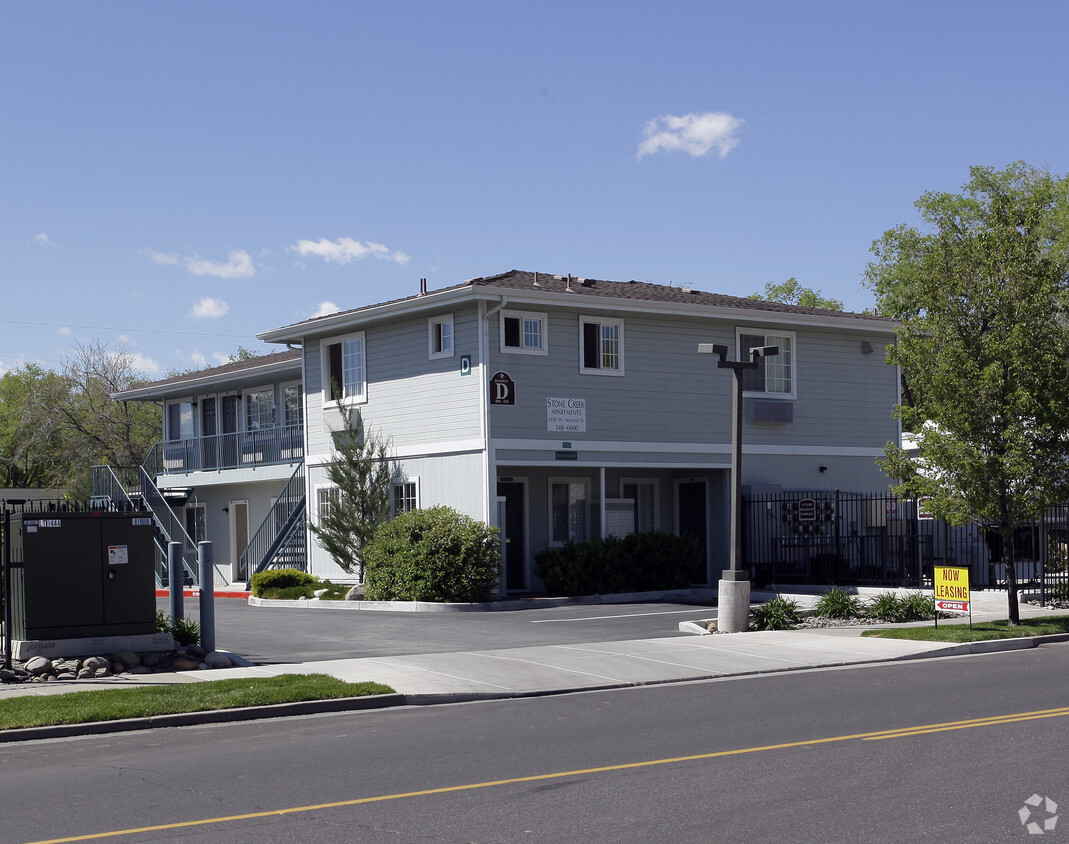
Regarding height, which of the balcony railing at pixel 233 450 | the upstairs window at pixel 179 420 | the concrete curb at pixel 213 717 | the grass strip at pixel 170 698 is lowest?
the concrete curb at pixel 213 717

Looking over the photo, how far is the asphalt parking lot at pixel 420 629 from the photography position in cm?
1766

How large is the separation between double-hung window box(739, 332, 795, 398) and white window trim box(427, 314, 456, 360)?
7263 millimetres

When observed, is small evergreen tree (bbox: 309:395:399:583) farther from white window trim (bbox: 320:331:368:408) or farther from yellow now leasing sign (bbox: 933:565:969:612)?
yellow now leasing sign (bbox: 933:565:969:612)

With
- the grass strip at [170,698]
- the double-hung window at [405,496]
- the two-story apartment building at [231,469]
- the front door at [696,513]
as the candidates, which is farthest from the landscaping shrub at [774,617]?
the two-story apartment building at [231,469]

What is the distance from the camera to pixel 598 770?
885 cm

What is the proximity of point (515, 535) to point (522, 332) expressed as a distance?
182 inches

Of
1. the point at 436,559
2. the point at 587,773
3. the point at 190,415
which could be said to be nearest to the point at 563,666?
the point at 587,773

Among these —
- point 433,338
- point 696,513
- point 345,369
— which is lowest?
point 696,513

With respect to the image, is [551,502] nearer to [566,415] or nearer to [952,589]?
Answer: [566,415]

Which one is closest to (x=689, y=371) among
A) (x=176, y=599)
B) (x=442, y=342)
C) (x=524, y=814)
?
(x=442, y=342)

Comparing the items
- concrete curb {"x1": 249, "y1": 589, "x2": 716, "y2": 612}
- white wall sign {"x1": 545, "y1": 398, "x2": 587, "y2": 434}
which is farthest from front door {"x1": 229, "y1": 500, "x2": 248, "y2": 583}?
white wall sign {"x1": 545, "y1": 398, "x2": 587, "y2": 434}

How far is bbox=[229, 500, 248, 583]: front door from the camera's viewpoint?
35531mm

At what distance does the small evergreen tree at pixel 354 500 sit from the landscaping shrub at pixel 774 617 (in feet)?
31.9

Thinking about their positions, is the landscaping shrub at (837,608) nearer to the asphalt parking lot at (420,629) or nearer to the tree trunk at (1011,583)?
the asphalt parking lot at (420,629)
